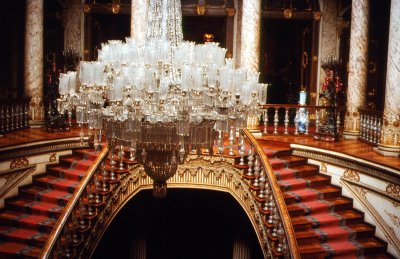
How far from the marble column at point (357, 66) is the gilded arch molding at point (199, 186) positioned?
148 inches

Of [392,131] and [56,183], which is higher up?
[392,131]

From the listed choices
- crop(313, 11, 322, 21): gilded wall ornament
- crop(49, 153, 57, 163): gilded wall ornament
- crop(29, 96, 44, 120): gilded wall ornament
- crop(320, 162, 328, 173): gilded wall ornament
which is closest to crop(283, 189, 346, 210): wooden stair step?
crop(320, 162, 328, 173): gilded wall ornament

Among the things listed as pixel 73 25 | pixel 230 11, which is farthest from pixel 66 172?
pixel 230 11

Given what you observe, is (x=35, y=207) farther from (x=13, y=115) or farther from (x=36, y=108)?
(x=36, y=108)

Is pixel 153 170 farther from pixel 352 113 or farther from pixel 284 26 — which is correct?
pixel 284 26

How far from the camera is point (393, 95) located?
879 centimetres

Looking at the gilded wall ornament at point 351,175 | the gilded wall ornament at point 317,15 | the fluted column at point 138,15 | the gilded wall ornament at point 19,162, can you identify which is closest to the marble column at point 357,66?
the gilded wall ornament at point 351,175

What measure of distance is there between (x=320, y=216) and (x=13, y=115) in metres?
6.72

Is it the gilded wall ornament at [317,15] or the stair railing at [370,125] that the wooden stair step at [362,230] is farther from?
the gilded wall ornament at [317,15]

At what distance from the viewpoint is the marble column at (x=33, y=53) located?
437 inches

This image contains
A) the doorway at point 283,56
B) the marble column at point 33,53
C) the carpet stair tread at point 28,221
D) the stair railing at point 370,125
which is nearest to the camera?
the carpet stair tread at point 28,221

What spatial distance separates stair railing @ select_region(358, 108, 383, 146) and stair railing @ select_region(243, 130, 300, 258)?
3.16m

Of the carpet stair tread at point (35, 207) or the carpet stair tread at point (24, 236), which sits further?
the carpet stair tread at point (35, 207)

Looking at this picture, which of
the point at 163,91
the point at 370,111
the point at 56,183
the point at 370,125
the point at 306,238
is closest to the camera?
the point at 163,91
